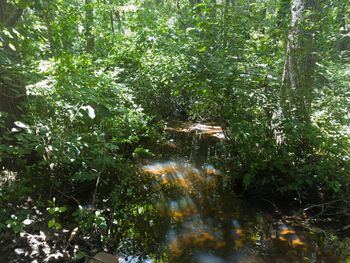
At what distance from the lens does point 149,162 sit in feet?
23.6

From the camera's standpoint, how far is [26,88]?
4375 millimetres

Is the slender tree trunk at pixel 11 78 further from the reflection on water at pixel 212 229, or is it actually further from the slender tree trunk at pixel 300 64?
the slender tree trunk at pixel 300 64

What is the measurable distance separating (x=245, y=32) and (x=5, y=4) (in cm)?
400

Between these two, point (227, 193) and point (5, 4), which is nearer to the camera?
point (5, 4)

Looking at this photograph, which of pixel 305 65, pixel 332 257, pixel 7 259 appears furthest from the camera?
pixel 305 65

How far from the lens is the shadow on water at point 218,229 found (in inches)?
159

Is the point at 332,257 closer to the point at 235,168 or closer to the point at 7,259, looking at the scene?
the point at 235,168

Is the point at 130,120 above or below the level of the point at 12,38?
Result: below

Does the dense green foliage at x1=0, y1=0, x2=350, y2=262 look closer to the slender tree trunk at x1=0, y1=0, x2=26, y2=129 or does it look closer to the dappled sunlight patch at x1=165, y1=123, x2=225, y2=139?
the slender tree trunk at x1=0, y1=0, x2=26, y2=129

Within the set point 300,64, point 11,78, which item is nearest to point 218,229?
point 300,64

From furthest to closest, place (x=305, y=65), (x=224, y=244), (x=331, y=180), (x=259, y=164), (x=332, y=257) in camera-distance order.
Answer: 1. (x=305, y=65)
2. (x=259, y=164)
3. (x=331, y=180)
4. (x=224, y=244)
5. (x=332, y=257)

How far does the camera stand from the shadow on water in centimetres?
403

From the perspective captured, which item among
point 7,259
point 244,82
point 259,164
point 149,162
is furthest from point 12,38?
point 149,162

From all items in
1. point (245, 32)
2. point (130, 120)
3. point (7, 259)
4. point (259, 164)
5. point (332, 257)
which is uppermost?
point (245, 32)
